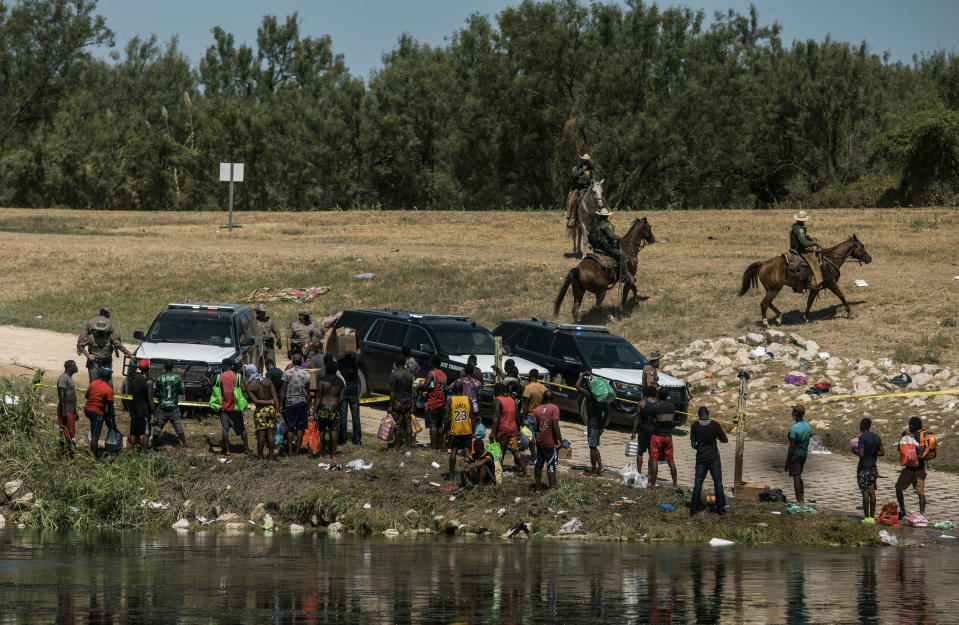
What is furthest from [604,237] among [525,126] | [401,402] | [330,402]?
[525,126]

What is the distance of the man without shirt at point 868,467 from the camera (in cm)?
1622

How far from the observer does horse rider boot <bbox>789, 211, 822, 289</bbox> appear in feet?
92.6

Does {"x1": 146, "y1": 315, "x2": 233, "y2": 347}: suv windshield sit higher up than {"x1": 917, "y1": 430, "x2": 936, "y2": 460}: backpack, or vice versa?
{"x1": 146, "y1": 315, "x2": 233, "y2": 347}: suv windshield

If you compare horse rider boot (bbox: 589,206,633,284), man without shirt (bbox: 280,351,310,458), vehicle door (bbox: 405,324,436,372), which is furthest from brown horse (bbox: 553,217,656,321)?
man without shirt (bbox: 280,351,310,458)

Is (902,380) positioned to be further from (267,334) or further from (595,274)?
(267,334)

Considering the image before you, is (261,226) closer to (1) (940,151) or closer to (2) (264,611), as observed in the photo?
(1) (940,151)

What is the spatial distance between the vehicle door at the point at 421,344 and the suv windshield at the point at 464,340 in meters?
0.20

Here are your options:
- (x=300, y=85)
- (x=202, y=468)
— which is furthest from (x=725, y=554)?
(x=300, y=85)

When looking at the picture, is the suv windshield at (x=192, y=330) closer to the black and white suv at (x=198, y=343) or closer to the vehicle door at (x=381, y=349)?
the black and white suv at (x=198, y=343)

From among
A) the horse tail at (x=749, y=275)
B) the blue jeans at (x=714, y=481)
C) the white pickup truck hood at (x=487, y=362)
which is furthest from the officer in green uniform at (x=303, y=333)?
the horse tail at (x=749, y=275)

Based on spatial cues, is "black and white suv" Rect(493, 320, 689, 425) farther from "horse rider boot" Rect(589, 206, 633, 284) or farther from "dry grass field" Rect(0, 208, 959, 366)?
"horse rider boot" Rect(589, 206, 633, 284)

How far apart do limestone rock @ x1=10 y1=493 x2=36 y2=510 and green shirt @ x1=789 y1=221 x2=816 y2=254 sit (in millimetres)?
18329

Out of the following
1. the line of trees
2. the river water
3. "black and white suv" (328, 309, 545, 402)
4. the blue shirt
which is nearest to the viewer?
the river water

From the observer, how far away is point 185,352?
21031mm
